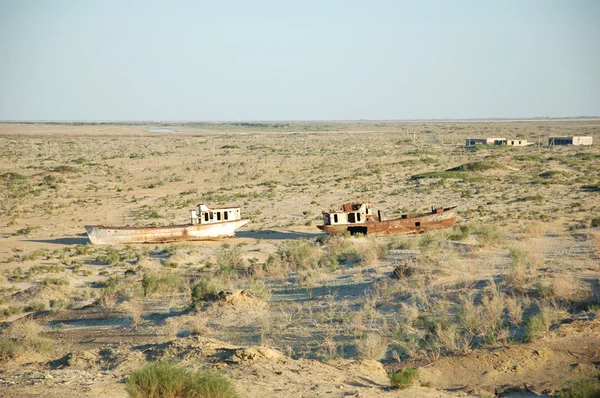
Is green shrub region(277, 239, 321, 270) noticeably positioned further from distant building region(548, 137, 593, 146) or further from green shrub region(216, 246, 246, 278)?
distant building region(548, 137, 593, 146)

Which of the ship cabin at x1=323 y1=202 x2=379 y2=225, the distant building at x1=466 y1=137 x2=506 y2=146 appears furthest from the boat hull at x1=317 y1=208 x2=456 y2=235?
the distant building at x1=466 y1=137 x2=506 y2=146

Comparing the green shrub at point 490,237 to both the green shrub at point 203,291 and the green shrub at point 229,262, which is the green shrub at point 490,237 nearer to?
the green shrub at point 229,262

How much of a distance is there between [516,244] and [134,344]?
14573 millimetres

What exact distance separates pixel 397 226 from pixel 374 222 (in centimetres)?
104

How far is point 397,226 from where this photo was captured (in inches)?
1180

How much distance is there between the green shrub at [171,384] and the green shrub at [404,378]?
2722 millimetres

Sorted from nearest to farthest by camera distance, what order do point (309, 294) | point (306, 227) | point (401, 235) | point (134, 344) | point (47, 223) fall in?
point (134, 344)
point (309, 294)
point (401, 235)
point (306, 227)
point (47, 223)

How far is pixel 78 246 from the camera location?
1175 inches

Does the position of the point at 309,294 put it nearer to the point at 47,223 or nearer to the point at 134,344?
the point at 134,344

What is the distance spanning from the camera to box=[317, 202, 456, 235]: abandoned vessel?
2973 centimetres

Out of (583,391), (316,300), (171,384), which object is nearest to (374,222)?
(316,300)

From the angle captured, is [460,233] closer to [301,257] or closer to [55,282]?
[301,257]

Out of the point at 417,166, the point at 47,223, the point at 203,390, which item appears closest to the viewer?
the point at 203,390

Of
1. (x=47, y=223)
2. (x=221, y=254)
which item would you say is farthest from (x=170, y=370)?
(x=47, y=223)
